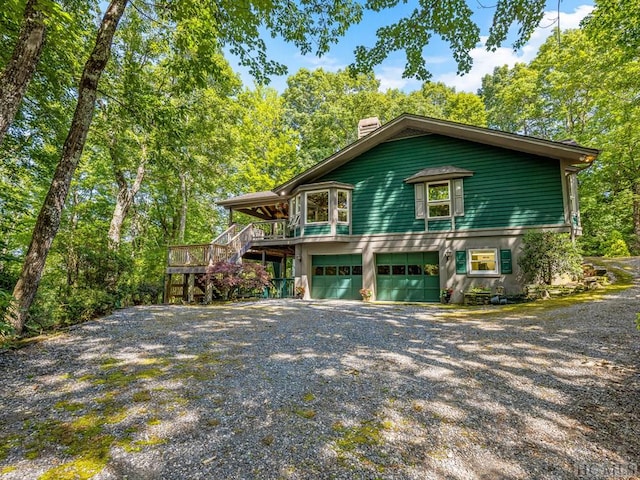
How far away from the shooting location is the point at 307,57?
7.62 m

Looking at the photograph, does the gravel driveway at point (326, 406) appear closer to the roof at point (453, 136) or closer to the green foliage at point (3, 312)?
the green foliage at point (3, 312)

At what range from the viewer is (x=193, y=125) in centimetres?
1524

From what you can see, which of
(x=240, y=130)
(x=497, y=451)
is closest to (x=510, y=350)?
(x=497, y=451)

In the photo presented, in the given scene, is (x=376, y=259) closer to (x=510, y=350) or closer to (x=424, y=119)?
(x=424, y=119)

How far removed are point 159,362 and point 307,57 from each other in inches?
285

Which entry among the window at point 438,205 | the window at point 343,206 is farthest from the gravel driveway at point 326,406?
the window at point 343,206

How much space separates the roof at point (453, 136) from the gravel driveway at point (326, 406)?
7.01 m

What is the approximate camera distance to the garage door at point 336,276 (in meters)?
13.9

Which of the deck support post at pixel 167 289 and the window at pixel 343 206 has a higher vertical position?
the window at pixel 343 206

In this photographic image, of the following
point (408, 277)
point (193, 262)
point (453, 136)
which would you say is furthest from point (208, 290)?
point (453, 136)

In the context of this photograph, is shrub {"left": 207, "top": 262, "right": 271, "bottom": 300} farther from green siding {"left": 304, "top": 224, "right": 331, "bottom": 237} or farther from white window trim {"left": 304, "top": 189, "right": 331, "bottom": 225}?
white window trim {"left": 304, "top": 189, "right": 331, "bottom": 225}

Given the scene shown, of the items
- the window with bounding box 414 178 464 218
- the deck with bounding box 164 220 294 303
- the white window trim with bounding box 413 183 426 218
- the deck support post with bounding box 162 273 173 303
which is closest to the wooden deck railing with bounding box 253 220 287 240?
the deck with bounding box 164 220 294 303

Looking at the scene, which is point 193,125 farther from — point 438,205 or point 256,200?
point 438,205

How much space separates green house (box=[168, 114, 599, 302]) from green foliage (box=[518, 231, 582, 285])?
720 mm
